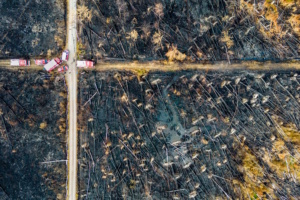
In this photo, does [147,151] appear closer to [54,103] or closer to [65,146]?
[65,146]

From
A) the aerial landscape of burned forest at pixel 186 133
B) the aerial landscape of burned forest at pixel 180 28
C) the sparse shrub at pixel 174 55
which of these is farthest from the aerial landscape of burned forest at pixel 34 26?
the sparse shrub at pixel 174 55

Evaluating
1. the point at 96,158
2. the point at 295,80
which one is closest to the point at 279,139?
the point at 295,80

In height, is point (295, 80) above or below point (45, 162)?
above

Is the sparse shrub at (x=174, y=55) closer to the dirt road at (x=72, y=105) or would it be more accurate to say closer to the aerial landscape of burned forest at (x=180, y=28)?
the aerial landscape of burned forest at (x=180, y=28)

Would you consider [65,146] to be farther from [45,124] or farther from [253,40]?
[253,40]

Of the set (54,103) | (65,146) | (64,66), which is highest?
(64,66)

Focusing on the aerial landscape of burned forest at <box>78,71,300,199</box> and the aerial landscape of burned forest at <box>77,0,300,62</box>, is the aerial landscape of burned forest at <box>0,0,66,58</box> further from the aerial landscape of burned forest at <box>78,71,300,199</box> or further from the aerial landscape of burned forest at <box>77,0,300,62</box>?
the aerial landscape of burned forest at <box>78,71,300,199</box>

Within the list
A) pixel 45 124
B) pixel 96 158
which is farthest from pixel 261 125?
pixel 45 124
